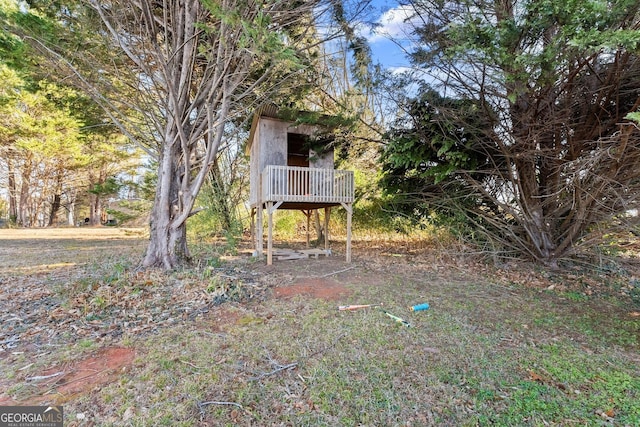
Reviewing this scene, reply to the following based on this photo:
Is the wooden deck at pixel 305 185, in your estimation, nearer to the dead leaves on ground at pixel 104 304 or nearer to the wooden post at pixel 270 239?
the wooden post at pixel 270 239

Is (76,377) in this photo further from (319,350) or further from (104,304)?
(319,350)

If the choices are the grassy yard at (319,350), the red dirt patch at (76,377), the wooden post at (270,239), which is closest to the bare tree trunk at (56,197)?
the grassy yard at (319,350)

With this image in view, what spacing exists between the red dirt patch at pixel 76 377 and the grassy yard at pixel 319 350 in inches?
0.7

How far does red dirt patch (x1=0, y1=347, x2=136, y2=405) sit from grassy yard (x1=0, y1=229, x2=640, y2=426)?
0.06 feet

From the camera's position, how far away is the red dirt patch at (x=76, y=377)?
2.18m

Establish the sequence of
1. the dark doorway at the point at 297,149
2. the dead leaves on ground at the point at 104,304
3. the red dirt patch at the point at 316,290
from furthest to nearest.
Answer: the dark doorway at the point at 297,149 < the red dirt patch at the point at 316,290 < the dead leaves on ground at the point at 104,304

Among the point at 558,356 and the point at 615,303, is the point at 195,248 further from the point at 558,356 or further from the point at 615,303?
the point at 615,303

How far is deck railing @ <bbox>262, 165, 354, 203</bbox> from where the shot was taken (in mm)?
7609

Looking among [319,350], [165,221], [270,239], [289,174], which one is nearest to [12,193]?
[165,221]

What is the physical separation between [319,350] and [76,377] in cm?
214

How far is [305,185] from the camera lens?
8.03 m

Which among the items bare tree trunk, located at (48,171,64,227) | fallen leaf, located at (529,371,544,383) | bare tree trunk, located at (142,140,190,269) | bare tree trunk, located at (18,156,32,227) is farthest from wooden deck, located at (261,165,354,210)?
bare tree trunk, located at (48,171,64,227)

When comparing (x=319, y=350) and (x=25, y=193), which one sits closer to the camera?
(x=319, y=350)

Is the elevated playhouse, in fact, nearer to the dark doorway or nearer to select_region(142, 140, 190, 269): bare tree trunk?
the dark doorway
